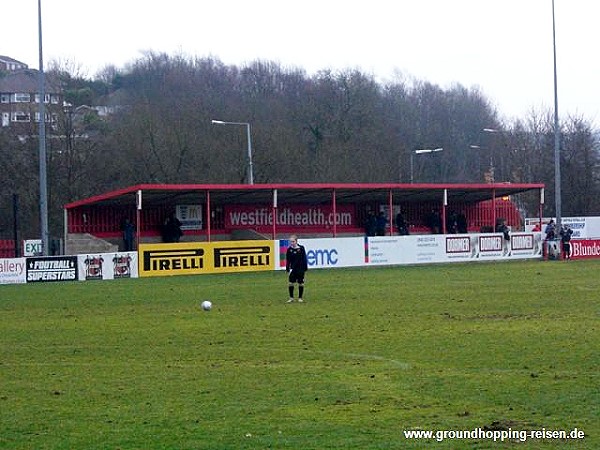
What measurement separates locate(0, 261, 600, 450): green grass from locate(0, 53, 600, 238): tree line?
117 feet

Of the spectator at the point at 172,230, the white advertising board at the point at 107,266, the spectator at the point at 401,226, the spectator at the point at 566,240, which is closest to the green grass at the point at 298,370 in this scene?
the white advertising board at the point at 107,266

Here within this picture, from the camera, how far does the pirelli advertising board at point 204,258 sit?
41.7 meters

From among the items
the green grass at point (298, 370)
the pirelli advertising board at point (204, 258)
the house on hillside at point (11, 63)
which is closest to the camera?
the green grass at point (298, 370)

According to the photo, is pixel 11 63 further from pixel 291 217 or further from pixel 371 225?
pixel 371 225

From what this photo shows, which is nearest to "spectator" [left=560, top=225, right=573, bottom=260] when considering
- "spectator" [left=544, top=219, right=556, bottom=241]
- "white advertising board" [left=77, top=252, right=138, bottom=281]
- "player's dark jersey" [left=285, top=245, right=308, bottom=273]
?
"spectator" [left=544, top=219, right=556, bottom=241]

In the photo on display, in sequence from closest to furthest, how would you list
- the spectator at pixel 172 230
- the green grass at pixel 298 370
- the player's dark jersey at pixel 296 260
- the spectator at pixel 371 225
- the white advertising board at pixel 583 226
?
the green grass at pixel 298 370 < the player's dark jersey at pixel 296 260 < the spectator at pixel 172 230 < the spectator at pixel 371 225 < the white advertising board at pixel 583 226

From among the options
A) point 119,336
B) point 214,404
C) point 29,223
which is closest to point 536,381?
point 214,404

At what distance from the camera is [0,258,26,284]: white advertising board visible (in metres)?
38.4

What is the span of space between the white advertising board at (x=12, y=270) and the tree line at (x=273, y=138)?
67.5 feet

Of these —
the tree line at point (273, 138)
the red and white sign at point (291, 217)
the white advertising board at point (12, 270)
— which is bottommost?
the white advertising board at point (12, 270)

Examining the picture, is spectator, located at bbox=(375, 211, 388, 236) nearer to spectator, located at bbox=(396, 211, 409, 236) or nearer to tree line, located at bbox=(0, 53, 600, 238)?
spectator, located at bbox=(396, 211, 409, 236)

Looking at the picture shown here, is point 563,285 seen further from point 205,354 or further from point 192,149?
point 192,149

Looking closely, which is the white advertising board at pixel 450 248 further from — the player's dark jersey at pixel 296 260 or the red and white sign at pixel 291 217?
the player's dark jersey at pixel 296 260

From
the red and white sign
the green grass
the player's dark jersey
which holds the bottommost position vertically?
the green grass
